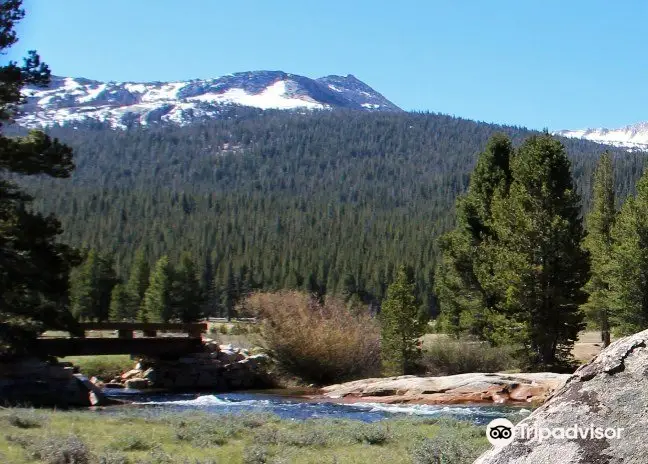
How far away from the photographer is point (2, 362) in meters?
28.6

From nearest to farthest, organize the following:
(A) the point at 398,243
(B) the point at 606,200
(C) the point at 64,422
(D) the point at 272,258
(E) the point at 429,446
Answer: (E) the point at 429,446 < (C) the point at 64,422 < (B) the point at 606,200 < (D) the point at 272,258 < (A) the point at 398,243

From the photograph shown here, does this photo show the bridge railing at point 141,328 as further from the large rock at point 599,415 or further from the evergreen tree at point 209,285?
the evergreen tree at point 209,285

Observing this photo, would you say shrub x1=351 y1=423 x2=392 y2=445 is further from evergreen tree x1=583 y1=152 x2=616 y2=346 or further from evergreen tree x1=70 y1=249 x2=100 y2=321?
evergreen tree x1=70 y1=249 x2=100 y2=321

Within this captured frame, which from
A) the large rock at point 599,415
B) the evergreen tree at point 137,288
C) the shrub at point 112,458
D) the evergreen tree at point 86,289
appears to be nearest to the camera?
the large rock at point 599,415

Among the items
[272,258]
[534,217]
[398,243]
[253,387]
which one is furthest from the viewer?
[398,243]

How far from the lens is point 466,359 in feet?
123

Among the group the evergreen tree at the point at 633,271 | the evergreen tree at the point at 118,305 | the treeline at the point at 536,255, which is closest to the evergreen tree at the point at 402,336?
the treeline at the point at 536,255

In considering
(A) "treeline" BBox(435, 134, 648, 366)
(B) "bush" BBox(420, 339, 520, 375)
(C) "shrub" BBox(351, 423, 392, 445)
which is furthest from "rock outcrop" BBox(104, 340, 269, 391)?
(C) "shrub" BBox(351, 423, 392, 445)

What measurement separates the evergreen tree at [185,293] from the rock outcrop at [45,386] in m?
59.3

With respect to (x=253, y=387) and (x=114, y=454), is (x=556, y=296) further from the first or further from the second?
(x=114, y=454)

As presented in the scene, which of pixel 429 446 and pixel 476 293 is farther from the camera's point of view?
pixel 476 293

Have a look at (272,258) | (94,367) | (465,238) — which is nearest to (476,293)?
(465,238)

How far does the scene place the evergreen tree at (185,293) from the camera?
89.1 metres

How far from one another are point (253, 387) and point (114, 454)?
30628mm
